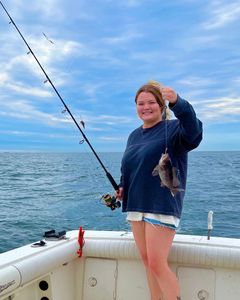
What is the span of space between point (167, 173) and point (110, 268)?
1.27 meters

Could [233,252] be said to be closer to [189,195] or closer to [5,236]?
[5,236]

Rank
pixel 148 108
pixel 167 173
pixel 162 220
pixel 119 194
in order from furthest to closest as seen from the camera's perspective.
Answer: pixel 119 194 → pixel 148 108 → pixel 162 220 → pixel 167 173

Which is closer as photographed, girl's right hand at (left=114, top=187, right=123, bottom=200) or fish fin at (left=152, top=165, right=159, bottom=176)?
fish fin at (left=152, top=165, right=159, bottom=176)

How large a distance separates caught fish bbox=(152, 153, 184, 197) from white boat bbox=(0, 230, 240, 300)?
0.76 m

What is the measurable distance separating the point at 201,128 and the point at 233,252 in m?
1.06

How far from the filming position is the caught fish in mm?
2279

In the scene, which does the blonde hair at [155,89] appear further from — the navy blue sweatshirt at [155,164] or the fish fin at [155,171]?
the fish fin at [155,171]

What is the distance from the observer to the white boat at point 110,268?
2672 millimetres

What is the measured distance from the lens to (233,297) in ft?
9.33

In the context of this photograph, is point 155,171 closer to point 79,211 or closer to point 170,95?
point 170,95

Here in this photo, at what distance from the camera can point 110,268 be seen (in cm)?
316

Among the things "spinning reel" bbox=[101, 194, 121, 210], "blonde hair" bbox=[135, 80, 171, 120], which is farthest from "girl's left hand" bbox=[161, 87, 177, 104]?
"spinning reel" bbox=[101, 194, 121, 210]

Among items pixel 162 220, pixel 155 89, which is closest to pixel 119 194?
pixel 162 220

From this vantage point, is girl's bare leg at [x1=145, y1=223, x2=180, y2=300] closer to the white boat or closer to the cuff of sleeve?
the white boat
